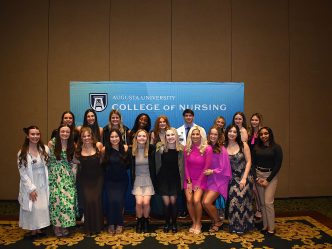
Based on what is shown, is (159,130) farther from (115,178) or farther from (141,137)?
(115,178)

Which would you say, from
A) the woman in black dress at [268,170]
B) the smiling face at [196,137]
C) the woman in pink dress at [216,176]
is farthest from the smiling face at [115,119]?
the woman in black dress at [268,170]

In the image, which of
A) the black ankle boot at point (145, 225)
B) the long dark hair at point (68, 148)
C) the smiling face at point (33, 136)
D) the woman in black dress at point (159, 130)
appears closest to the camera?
the smiling face at point (33, 136)

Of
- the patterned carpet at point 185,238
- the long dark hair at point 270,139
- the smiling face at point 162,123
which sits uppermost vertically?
the smiling face at point 162,123

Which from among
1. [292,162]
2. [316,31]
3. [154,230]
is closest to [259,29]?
[316,31]

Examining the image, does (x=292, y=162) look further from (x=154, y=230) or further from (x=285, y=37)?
(x=154, y=230)

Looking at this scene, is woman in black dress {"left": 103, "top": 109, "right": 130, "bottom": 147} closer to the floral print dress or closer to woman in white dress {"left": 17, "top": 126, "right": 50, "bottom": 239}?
the floral print dress

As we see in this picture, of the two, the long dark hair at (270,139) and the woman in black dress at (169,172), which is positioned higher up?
the long dark hair at (270,139)

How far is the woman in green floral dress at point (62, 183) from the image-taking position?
383 cm

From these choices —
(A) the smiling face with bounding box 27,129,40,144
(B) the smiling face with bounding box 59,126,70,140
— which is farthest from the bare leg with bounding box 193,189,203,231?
(A) the smiling face with bounding box 27,129,40,144

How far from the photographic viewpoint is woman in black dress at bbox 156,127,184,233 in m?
Answer: 4.06

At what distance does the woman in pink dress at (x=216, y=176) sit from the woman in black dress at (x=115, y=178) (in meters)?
1.13

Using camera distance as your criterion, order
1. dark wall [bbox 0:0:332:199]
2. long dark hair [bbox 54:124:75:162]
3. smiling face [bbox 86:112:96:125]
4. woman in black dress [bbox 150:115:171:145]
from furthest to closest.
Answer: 1. dark wall [bbox 0:0:332:199]
2. smiling face [bbox 86:112:96:125]
3. woman in black dress [bbox 150:115:171:145]
4. long dark hair [bbox 54:124:75:162]

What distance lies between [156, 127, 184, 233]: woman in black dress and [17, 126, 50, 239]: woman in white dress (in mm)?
1473

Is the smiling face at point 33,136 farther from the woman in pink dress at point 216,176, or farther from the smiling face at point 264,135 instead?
the smiling face at point 264,135
